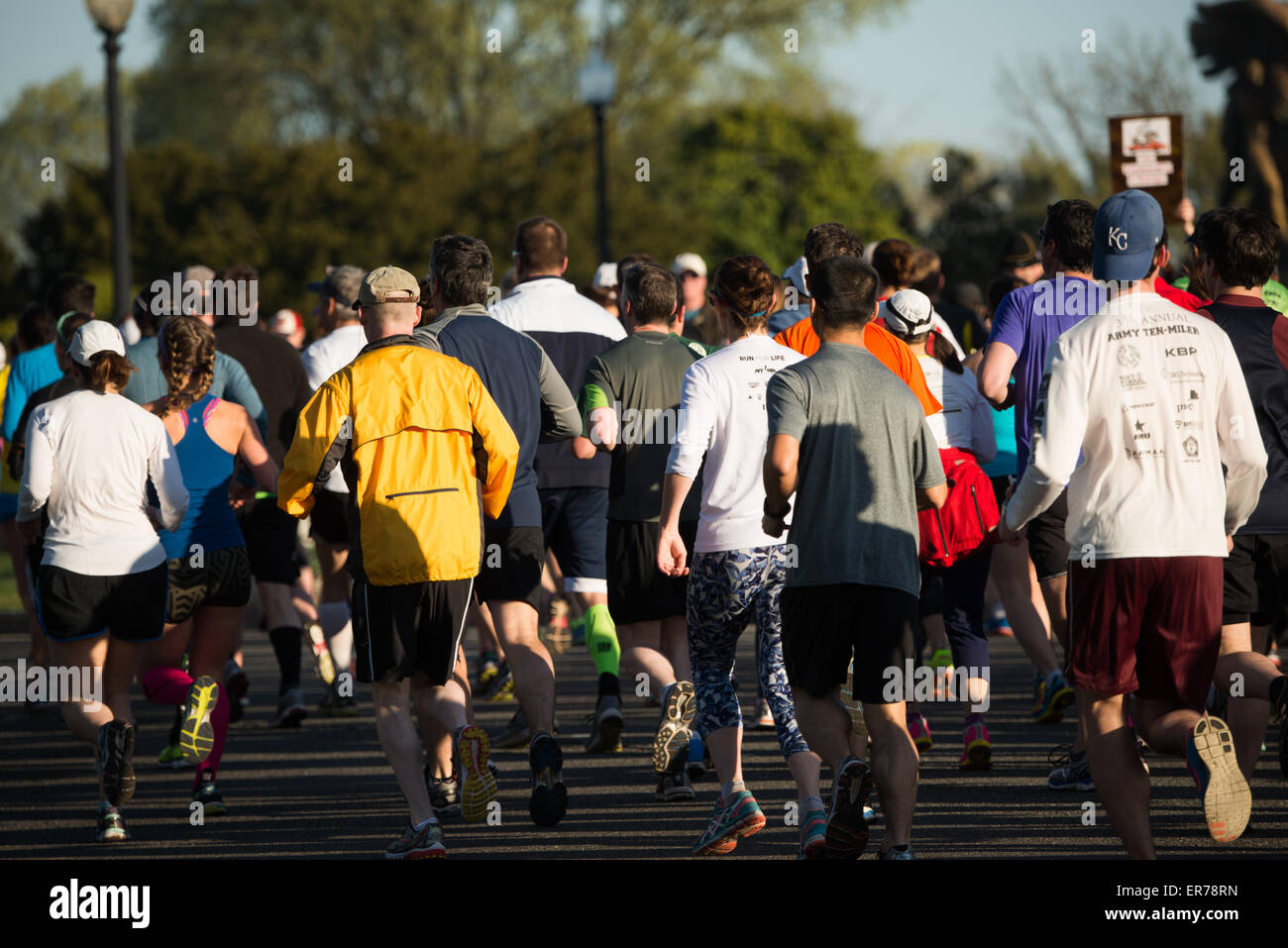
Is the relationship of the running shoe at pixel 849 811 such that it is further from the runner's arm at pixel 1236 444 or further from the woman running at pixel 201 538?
the woman running at pixel 201 538

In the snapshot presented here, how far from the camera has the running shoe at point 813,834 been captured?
586 cm

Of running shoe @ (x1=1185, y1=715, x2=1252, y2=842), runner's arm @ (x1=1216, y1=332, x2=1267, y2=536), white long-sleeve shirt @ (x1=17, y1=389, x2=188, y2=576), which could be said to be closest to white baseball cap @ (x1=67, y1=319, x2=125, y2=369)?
white long-sleeve shirt @ (x1=17, y1=389, x2=188, y2=576)

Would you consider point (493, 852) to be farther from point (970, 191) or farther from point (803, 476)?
point (970, 191)

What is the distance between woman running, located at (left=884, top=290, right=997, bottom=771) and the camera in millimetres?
7258

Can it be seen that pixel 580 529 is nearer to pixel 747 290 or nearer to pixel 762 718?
pixel 762 718

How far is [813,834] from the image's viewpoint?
5.89m

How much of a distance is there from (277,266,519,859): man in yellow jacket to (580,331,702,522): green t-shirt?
1.24 m

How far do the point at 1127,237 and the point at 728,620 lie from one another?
209cm

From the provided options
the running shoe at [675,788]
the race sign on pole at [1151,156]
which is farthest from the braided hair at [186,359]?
the race sign on pole at [1151,156]

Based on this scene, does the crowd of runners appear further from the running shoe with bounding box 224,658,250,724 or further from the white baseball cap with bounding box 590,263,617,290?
the white baseball cap with bounding box 590,263,617,290

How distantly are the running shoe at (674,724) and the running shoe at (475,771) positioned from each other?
84cm

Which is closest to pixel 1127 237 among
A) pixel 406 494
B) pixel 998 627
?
pixel 406 494
